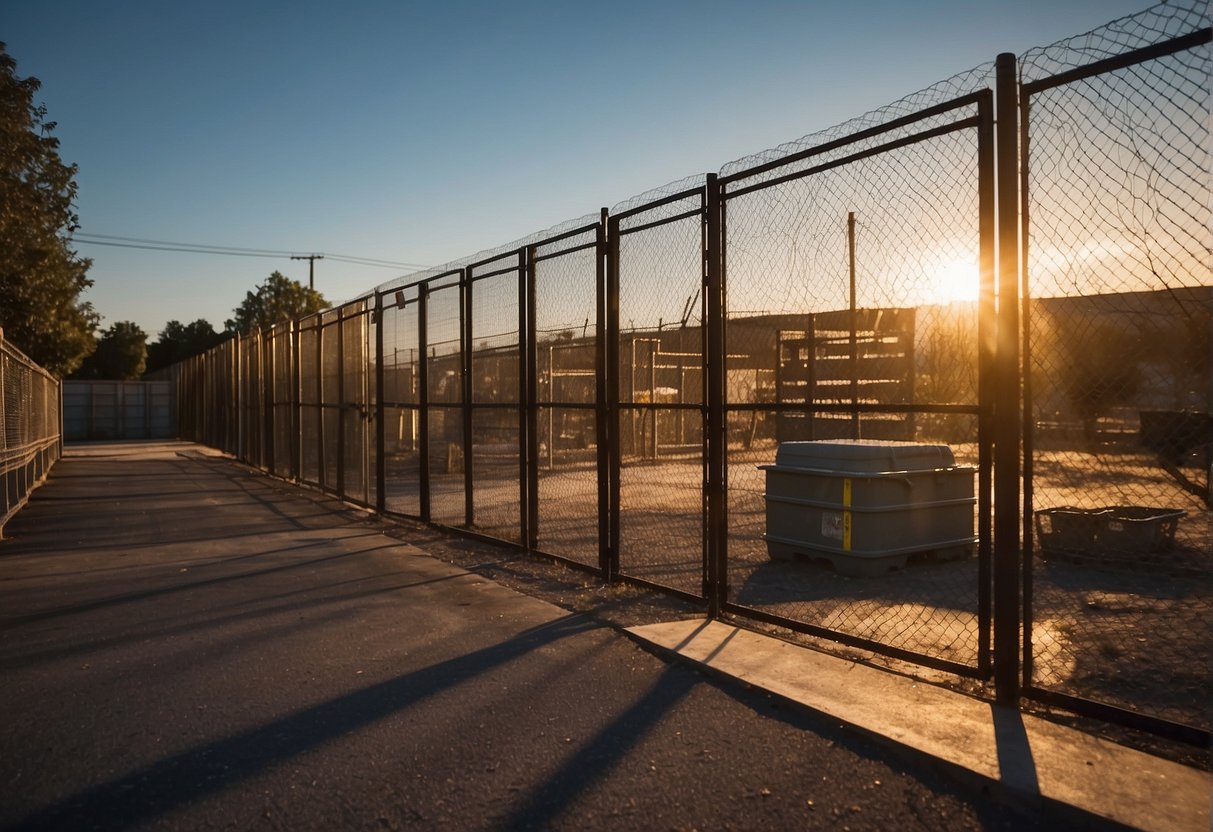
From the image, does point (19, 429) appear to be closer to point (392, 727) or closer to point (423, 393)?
point (423, 393)

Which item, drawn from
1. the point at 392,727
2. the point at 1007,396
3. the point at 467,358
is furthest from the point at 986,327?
the point at 467,358

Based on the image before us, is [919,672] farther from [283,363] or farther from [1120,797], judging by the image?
[283,363]

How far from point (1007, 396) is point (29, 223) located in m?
25.8

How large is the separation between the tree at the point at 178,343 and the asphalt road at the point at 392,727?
8721cm

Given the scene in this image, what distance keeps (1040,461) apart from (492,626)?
3470 millimetres

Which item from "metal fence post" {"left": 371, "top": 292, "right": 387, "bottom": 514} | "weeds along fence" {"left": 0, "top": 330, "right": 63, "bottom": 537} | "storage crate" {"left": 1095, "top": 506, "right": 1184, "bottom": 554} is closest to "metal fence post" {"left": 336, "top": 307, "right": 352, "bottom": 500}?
"metal fence post" {"left": 371, "top": 292, "right": 387, "bottom": 514}

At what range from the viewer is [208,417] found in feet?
118

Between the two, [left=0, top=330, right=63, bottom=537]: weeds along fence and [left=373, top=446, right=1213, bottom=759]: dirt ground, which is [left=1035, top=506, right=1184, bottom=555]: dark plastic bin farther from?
[left=0, top=330, right=63, bottom=537]: weeds along fence

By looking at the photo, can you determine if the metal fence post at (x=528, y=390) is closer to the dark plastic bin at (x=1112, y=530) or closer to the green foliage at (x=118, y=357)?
the dark plastic bin at (x=1112, y=530)

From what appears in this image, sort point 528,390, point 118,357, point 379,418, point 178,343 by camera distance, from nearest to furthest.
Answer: point 528,390, point 379,418, point 118,357, point 178,343

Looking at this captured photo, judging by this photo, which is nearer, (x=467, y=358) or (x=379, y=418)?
(x=467, y=358)

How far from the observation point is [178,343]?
90500 millimetres

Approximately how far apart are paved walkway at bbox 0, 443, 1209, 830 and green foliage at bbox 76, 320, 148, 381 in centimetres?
7587

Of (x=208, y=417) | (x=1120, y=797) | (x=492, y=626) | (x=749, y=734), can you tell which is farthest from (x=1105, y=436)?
(x=208, y=417)
